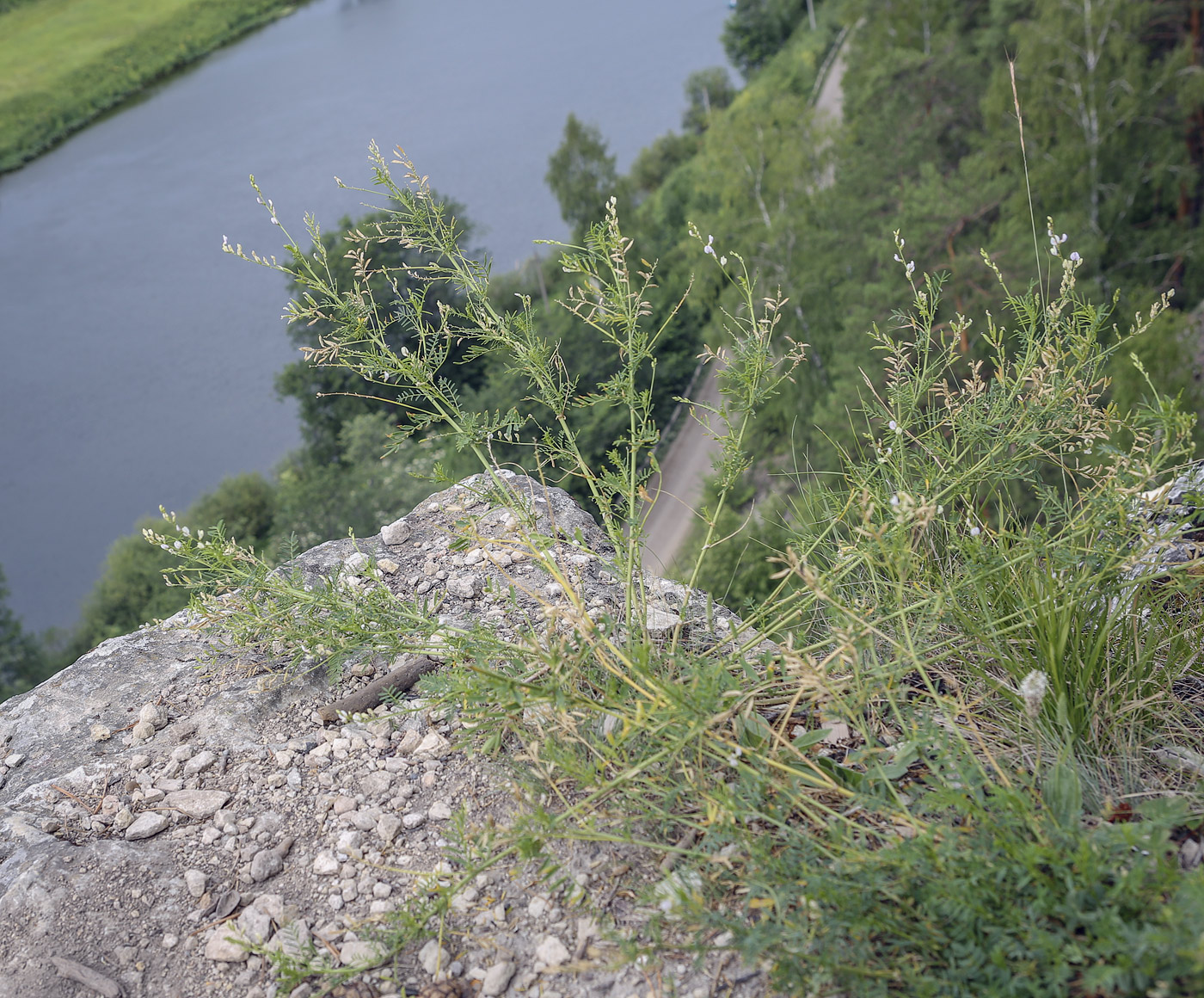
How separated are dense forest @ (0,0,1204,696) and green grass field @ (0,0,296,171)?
24.4 meters

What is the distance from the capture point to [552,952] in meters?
2.07

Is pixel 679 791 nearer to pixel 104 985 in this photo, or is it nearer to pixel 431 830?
pixel 431 830

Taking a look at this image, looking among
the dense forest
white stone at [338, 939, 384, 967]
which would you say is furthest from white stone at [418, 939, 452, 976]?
the dense forest

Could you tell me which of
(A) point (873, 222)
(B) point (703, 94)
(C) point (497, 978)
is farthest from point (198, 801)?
(B) point (703, 94)

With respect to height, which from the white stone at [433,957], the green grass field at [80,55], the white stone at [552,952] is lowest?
the white stone at [552,952]

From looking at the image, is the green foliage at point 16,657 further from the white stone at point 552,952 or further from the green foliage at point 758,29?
the green foliage at point 758,29

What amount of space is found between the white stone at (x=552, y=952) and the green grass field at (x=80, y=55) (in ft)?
175

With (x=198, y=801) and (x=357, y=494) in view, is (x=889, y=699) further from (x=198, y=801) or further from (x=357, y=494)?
(x=357, y=494)

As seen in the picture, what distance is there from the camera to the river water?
31.5 metres

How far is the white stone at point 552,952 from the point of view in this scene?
2053mm

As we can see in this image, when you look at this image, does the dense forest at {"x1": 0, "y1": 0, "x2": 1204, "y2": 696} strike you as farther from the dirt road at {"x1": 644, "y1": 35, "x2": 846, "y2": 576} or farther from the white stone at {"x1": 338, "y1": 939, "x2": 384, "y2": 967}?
the white stone at {"x1": 338, "y1": 939, "x2": 384, "y2": 967}

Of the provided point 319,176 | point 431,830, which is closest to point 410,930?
point 431,830

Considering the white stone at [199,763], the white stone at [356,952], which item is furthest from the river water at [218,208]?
the white stone at [356,952]

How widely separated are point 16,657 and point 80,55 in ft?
116
